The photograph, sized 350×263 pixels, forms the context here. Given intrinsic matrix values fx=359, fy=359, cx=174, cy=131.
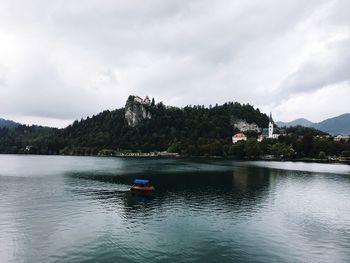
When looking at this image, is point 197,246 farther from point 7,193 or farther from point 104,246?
point 7,193

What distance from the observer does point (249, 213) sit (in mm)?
76125

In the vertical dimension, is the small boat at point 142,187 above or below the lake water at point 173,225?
above

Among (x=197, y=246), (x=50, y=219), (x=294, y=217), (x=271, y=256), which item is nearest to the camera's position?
(x=271, y=256)

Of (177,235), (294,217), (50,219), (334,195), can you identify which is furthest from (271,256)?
(334,195)

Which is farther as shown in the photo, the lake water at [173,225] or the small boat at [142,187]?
the small boat at [142,187]

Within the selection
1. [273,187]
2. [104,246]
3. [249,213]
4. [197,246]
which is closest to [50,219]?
[104,246]

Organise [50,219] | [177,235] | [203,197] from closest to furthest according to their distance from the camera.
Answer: [177,235] → [50,219] → [203,197]

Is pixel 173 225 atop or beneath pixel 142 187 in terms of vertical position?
beneath

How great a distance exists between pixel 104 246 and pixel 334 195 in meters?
78.4

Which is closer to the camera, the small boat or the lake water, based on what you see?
the lake water

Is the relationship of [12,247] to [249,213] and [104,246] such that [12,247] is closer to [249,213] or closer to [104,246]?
[104,246]

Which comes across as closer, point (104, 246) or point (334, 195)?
point (104, 246)

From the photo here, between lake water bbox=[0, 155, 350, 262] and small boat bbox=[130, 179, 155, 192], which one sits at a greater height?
small boat bbox=[130, 179, 155, 192]

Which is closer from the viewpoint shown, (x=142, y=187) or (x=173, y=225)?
(x=173, y=225)
